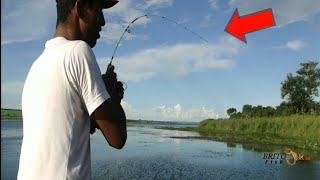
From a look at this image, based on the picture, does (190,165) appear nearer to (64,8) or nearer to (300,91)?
(64,8)

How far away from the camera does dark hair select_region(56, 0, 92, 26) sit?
5.60ft

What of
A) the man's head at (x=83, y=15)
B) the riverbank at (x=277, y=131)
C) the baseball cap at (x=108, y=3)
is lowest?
the riverbank at (x=277, y=131)

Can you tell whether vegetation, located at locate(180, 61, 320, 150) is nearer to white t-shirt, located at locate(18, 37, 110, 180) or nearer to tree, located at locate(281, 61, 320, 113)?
tree, located at locate(281, 61, 320, 113)

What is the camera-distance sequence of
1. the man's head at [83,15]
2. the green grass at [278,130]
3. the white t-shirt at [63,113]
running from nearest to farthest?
the white t-shirt at [63,113], the man's head at [83,15], the green grass at [278,130]

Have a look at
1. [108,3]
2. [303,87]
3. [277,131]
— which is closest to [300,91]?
[303,87]

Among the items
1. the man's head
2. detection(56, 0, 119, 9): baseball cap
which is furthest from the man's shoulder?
detection(56, 0, 119, 9): baseball cap

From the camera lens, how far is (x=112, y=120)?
1.57 m

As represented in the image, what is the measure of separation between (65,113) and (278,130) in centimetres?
2870

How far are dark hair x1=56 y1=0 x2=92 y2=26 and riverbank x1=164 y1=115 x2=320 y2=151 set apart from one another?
63.3 feet

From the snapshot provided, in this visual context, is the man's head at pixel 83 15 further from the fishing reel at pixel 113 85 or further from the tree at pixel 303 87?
the tree at pixel 303 87

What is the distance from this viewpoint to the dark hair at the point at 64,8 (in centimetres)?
171

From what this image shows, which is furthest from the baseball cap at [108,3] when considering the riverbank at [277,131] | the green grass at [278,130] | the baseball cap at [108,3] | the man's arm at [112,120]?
the green grass at [278,130]

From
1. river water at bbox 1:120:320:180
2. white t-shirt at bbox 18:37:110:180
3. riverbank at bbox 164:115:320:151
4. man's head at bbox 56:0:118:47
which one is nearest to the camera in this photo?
white t-shirt at bbox 18:37:110:180

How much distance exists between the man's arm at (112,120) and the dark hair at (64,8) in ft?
1.43
